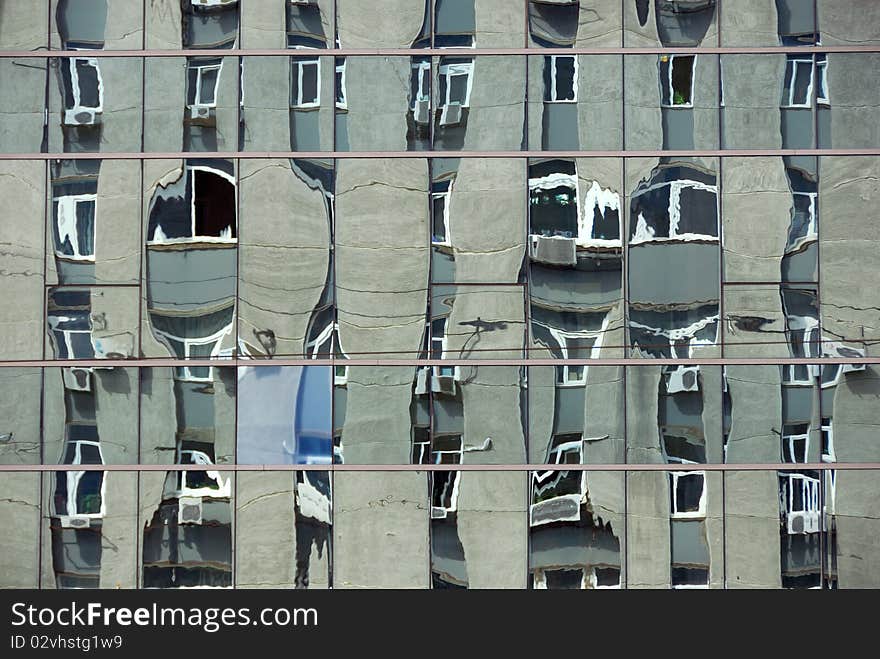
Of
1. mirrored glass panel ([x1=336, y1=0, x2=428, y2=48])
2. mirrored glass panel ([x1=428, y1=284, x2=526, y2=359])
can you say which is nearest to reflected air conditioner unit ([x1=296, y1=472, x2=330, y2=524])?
mirrored glass panel ([x1=428, y1=284, x2=526, y2=359])

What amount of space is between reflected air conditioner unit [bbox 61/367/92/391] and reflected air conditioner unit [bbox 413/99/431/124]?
5.32 meters

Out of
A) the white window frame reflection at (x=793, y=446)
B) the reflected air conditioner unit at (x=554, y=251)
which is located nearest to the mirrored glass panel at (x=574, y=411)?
the reflected air conditioner unit at (x=554, y=251)

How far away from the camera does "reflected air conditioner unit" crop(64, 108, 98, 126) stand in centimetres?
1077

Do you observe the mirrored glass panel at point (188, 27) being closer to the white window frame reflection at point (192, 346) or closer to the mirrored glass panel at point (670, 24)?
the white window frame reflection at point (192, 346)

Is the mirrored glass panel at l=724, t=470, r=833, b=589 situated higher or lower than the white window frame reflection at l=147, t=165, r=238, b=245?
lower

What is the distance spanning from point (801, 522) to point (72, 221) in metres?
10.1

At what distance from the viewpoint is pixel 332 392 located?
10578 mm

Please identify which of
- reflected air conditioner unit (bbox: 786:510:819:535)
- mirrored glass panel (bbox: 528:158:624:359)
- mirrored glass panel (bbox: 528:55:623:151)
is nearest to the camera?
reflected air conditioner unit (bbox: 786:510:819:535)

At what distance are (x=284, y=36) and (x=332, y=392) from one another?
4695mm

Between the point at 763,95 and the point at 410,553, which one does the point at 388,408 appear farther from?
the point at 763,95

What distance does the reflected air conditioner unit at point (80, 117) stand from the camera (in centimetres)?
1077

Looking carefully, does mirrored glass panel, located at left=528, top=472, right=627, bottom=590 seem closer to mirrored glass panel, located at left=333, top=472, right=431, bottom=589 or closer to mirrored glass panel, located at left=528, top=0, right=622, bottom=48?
mirrored glass panel, located at left=333, top=472, right=431, bottom=589

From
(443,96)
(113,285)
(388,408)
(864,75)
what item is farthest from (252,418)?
(864,75)

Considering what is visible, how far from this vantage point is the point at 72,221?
35.1 feet
